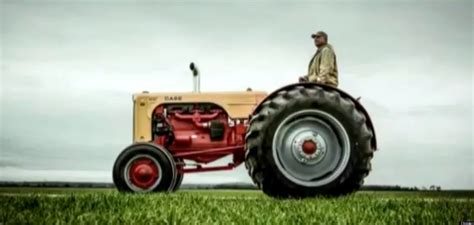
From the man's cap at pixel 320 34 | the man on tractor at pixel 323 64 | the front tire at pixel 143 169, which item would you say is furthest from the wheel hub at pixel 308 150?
the front tire at pixel 143 169

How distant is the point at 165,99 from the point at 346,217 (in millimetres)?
2608

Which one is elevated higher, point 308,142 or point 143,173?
point 308,142

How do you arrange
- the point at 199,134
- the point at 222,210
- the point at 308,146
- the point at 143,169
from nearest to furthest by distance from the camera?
the point at 222,210 < the point at 308,146 < the point at 143,169 < the point at 199,134

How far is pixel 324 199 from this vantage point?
3.97 metres

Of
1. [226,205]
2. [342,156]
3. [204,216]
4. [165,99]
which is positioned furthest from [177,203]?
[165,99]

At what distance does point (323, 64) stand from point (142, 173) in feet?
5.21

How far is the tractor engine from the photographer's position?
17.3ft

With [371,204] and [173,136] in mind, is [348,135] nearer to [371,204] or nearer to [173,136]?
[371,204]

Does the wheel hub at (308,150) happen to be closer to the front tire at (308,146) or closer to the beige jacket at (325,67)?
the front tire at (308,146)

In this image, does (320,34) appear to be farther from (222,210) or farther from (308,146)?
(222,210)

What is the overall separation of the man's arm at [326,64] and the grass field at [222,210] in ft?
2.48

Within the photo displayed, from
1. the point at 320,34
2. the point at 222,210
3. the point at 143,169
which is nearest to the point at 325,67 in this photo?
the point at 320,34

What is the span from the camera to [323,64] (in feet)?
14.4

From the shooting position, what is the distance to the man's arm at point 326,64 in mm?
4375
